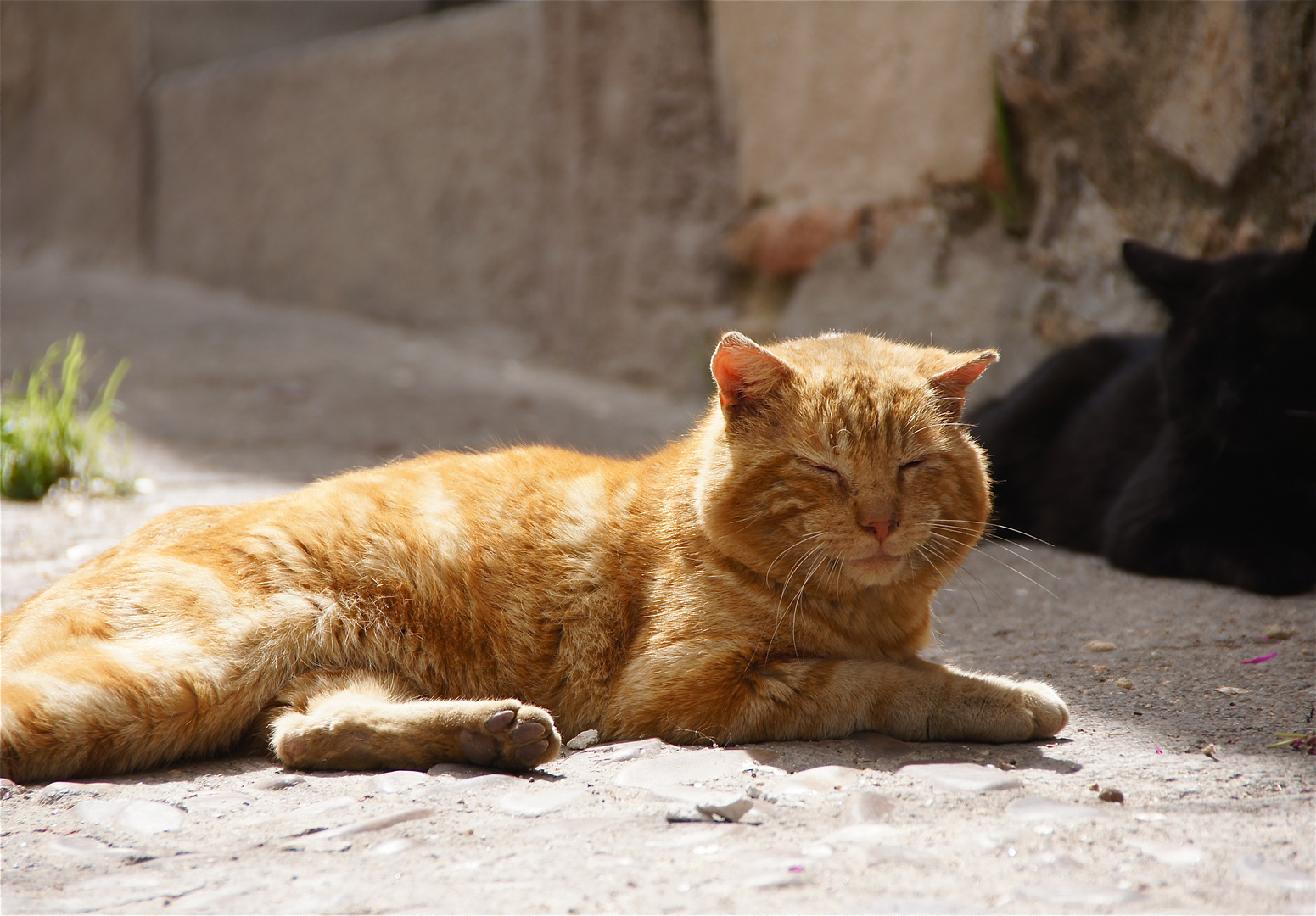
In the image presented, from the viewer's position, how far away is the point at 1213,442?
3.83m

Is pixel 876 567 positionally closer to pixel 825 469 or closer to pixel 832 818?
pixel 825 469

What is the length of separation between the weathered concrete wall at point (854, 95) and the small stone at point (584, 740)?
382 centimetres

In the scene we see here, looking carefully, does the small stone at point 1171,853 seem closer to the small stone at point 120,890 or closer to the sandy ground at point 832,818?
the sandy ground at point 832,818

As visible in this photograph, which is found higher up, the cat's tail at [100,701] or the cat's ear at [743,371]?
the cat's ear at [743,371]

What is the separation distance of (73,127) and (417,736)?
9.65m

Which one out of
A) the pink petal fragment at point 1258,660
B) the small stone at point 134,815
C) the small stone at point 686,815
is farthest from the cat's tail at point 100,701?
the pink petal fragment at point 1258,660

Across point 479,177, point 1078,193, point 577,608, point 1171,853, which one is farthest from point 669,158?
point 1171,853

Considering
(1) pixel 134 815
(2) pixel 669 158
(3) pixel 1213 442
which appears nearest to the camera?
(1) pixel 134 815

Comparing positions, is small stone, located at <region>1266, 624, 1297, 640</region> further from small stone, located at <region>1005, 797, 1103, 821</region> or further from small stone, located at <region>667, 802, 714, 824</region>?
small stone, located at <region>667, 802, 714, 824</region>

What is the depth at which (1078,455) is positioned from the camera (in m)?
4.47

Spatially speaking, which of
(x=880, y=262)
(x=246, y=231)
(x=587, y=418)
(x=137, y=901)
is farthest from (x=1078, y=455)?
(x=246, y=231)

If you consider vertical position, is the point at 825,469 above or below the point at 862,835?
above

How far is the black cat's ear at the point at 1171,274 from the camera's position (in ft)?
12.6

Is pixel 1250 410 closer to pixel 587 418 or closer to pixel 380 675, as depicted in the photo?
pixel 380 675
